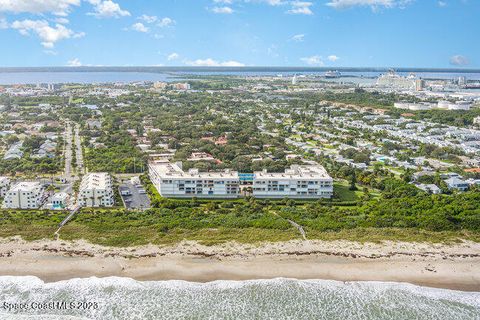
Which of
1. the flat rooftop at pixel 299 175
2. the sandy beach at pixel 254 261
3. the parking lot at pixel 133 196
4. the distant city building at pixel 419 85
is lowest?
the sandy beach at pixel 254 261

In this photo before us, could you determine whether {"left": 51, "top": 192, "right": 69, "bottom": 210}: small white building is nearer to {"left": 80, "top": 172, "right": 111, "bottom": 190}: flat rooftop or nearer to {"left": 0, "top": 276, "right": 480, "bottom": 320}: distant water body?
{"left": 80, "top": 172, "right": 111, "bottom": 190}: flat rooftop

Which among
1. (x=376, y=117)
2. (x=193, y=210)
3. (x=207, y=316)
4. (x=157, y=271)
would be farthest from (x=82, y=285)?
(x=376, y=117)

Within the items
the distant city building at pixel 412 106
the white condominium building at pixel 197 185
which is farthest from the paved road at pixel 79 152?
the distant city building at pixel 412 106

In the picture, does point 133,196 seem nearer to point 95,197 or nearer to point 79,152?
point 95,197

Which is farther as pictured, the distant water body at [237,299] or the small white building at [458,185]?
the small white building at [458,185]

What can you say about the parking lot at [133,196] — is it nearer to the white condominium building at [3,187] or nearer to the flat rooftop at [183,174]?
the flat rooftop at [183,174]

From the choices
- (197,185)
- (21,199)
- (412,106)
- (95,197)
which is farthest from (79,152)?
(412,106)

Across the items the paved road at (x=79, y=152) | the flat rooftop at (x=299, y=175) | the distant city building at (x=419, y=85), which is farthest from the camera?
the distant city building at (x=419, y=85)

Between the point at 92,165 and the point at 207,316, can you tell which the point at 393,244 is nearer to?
the point at 207,316
